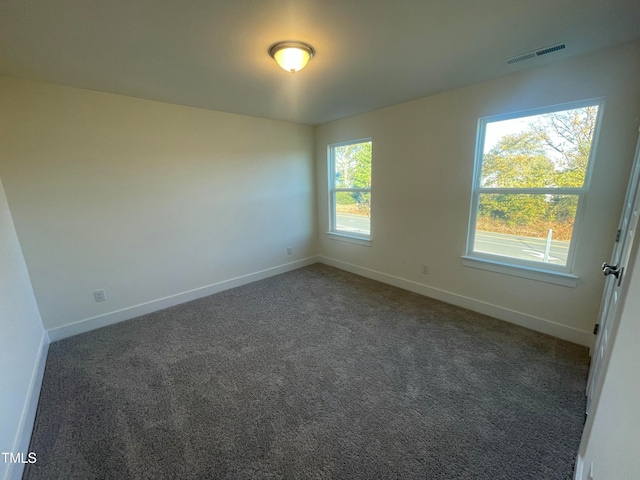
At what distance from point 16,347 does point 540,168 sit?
4272mm

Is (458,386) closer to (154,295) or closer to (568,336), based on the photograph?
(568,336)

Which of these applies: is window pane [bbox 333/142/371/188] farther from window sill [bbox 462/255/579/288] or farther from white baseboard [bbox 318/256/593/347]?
window sill [bbox 462/255/579/288]

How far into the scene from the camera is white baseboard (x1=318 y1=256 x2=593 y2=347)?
7.53 ft

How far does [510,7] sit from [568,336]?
2.62 metres

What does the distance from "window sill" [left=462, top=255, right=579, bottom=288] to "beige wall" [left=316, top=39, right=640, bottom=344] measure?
5 cm

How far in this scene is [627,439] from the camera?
2.66 ft

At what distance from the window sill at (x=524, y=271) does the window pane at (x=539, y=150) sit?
2.54 feet

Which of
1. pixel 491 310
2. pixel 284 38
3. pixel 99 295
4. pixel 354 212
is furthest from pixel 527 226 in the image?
pixel 99 295

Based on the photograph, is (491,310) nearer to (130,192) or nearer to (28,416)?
(28,416)

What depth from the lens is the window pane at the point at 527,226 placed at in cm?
230

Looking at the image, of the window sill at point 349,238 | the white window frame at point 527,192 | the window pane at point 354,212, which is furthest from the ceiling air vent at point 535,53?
the window sill at point 349,238

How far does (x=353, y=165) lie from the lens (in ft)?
13.2

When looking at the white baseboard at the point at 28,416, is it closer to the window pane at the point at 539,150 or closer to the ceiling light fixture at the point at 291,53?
the ceiling light fixture at the point at 291,53

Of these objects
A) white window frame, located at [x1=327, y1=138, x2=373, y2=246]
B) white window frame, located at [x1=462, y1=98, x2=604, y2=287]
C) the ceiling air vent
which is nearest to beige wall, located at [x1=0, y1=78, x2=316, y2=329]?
white window frame, located at [x1=327, y1=138, x2=373, y2=246]
